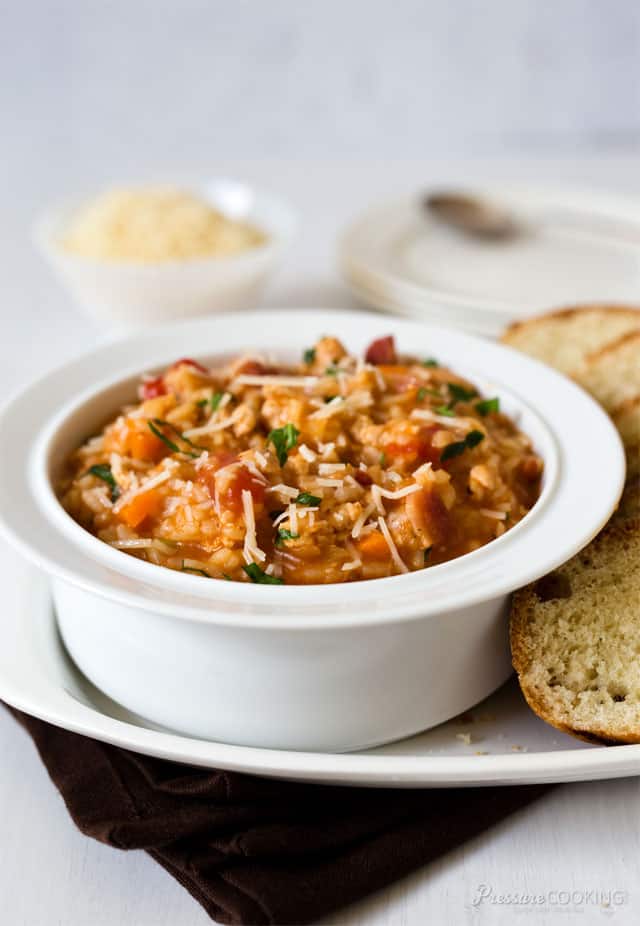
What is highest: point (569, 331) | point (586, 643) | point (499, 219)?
point (586, 643)

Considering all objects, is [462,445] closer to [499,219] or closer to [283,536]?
[283,536]

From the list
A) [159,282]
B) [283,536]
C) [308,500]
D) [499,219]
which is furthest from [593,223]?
[283,536]

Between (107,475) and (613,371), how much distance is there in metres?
2.04

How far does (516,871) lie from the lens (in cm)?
272

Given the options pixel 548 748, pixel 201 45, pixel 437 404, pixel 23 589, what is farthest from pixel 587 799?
pixel 201 45

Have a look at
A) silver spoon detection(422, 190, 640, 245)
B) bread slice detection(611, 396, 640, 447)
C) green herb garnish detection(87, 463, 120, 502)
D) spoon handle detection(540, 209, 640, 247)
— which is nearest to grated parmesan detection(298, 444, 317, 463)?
green herb garnish detection(87, 463, 120, 502)

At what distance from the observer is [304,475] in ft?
10.3

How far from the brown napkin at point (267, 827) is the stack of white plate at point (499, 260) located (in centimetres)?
271

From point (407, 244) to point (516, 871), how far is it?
409 cm

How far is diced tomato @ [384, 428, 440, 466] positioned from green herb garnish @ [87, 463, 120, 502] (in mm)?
846

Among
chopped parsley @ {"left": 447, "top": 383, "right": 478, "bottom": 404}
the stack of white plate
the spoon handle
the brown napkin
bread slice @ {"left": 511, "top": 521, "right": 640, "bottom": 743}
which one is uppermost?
chopped parsley @ {"left": 447, "top": 383, "right": 478, "bottom": 404}

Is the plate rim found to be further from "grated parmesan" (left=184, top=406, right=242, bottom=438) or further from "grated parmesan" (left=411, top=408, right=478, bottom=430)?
"grated parmesan" (left=184, top=406, right=242, bottom=438)

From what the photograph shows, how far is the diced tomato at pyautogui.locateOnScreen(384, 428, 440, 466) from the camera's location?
3.21 meters

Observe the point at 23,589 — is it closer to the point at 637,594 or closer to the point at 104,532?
the point at 104,532
